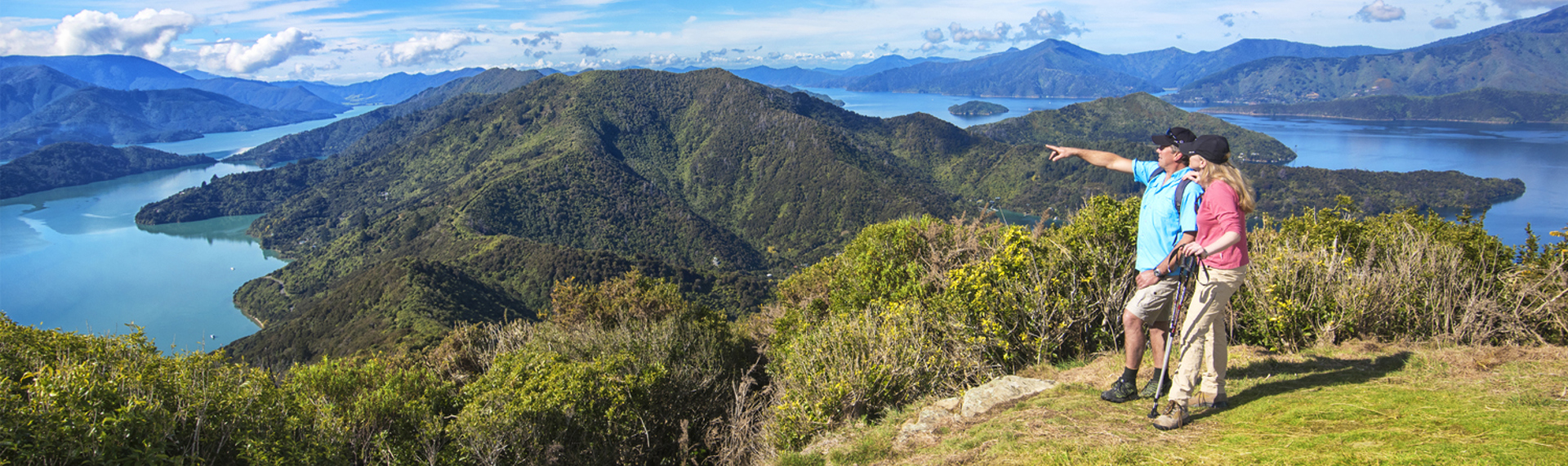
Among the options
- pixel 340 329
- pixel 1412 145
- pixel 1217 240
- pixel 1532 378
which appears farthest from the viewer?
A: pixel 1412 145

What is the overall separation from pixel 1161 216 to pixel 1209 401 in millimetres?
1428

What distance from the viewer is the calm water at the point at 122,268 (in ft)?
267

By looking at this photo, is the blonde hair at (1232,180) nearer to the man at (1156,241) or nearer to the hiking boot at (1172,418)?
the man at (1156,241)

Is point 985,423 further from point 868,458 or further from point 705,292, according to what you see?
point 705,292

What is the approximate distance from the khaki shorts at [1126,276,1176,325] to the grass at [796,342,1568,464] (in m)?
0.73

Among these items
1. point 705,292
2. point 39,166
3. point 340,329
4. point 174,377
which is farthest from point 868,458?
point 39,166

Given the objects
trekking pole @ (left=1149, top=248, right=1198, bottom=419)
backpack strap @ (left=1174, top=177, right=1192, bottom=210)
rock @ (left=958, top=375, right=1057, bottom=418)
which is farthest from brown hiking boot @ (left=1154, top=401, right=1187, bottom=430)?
rock @ (left=958, top=375, right=1057, bottom=418)

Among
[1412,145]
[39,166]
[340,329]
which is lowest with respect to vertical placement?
[39,166]

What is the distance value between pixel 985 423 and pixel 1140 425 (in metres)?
1.18

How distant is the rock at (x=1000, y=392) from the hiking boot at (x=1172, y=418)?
150 centimetres

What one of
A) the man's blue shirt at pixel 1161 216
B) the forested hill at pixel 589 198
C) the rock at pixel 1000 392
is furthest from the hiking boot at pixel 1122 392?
the forested hill at pixel 589 198

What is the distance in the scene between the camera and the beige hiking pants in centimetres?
470

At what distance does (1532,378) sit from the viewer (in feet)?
16.3

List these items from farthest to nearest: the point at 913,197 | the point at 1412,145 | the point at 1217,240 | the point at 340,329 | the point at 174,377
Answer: the point at 1412,145
the point at 913,197
the point at 340,329
the point at 174,377
the point at 1217,240
